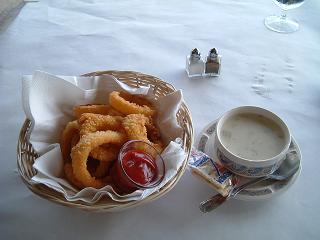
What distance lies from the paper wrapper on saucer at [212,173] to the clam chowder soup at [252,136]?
43 millimetres

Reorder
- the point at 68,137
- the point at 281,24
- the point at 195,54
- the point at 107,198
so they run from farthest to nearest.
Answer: the point at 281,24
the point at 195,54
the point at 68,137
the point at 107,198

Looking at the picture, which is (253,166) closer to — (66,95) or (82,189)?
(82,189)

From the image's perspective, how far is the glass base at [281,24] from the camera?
105 centimetres

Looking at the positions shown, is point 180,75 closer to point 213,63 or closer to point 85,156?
point 213,63

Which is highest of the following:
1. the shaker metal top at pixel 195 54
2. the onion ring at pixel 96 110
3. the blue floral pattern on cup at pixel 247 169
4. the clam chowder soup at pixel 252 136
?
the shaker metal top at pixel 195 54

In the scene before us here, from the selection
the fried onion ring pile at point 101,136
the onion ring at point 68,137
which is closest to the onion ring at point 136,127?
the fried onion ring pile at point 101,136

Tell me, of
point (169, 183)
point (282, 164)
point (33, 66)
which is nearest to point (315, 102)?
point (282, 164)

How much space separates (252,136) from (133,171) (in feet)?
0.83

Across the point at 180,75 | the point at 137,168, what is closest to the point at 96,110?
the point at 137,168

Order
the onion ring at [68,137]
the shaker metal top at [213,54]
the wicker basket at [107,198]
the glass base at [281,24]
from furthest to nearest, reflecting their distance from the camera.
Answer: the glass base at [281,24] → the shaker metal top at [213,54] → the onion ring at [68,137] → the wicker basket at [107,198]

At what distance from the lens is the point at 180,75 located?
928 mm

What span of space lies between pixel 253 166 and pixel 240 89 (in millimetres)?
328

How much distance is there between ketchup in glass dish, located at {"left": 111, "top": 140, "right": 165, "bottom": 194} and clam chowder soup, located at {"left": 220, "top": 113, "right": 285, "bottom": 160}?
0.14 metres

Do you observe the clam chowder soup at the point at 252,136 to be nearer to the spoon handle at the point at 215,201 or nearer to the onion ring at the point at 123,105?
the spoon handle at the point at 215,201
